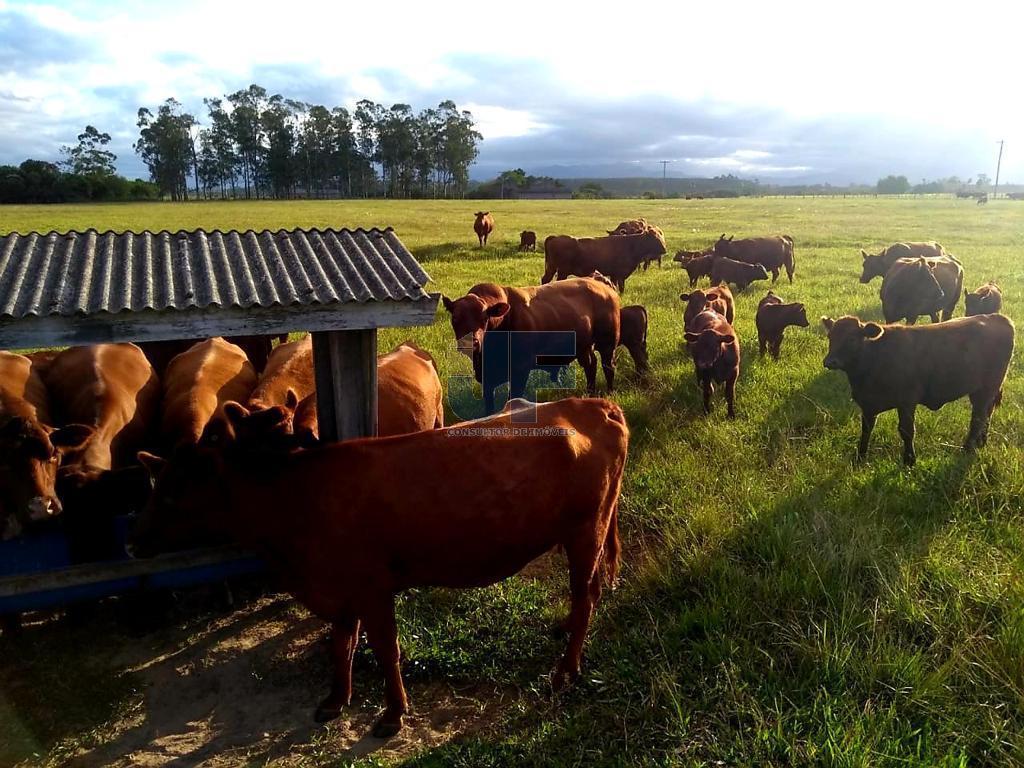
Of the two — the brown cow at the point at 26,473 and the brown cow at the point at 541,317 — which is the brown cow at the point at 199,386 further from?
the brown cow at the point at 541,317

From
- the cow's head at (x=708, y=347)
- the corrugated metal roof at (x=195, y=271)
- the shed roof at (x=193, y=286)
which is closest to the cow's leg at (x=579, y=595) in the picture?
the shed roof at (x=193, y=286)

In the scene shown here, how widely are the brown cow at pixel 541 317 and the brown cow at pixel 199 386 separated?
2.47 metres

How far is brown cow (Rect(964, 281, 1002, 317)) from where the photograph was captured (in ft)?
36.0

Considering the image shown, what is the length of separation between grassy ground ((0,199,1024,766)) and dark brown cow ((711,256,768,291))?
9.52 m

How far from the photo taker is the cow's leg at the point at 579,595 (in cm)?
438

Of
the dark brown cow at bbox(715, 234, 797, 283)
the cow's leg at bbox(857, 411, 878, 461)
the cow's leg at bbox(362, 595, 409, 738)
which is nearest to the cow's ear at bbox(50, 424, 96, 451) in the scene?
the cow's leg at bbox(362, 595, 409, 738)

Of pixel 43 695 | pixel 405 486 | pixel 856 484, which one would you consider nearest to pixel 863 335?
pixel 856 484

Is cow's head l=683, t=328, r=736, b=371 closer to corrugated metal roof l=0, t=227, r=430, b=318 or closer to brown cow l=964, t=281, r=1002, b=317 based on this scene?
corrugated metal roof l=0, t=227, r=430, b=318

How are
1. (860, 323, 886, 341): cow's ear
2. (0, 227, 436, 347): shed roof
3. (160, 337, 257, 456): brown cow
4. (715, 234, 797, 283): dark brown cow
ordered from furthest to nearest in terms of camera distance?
(715, 234, 797, 283): dark brown cow
(860, 323, 886, 341): cow's ear
(160, 337, 257, 456): brown cow
(0, 227, 436, 347): shed roof

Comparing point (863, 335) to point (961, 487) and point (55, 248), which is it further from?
point (55, 248)

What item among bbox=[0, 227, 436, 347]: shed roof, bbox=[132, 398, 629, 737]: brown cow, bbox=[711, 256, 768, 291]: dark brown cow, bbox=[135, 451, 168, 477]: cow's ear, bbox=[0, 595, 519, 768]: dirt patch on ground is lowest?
bbox=[0, 595, 519, 768]: dirt patch on ground

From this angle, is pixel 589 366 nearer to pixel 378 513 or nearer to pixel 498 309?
pixel 498 309

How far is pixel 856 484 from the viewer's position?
20.9ft

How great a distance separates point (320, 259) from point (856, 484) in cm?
508
